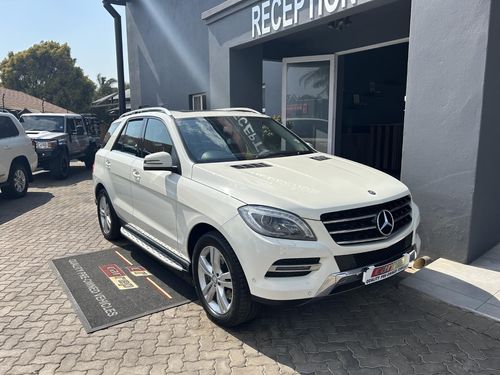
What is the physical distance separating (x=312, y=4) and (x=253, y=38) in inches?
63.4

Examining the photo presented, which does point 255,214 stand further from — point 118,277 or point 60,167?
point 60,167

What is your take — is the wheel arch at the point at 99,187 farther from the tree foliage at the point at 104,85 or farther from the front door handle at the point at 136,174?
the tree foliage at the point at 104,85

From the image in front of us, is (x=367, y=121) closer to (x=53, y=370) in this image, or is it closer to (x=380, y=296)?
(x=380, y=296)

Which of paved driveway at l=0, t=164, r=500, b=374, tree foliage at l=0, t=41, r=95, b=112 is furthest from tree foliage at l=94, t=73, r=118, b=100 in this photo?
paved driveway at l=0, t=164, r=500, b=374

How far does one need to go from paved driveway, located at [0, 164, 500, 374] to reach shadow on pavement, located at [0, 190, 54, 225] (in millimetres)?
3891

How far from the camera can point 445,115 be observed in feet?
14.5

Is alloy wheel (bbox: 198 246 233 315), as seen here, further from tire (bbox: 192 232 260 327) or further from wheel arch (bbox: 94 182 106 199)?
wheel arch (bbox: 94 182 106 199)

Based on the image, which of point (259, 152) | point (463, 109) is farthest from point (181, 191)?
point (463, 109)

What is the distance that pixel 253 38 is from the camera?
7527mm

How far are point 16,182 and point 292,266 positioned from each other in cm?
826

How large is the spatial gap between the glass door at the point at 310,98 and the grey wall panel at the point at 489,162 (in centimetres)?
470

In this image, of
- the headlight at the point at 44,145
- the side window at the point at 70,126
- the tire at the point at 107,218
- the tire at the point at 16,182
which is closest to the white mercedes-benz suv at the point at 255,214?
the tire at the point at 107,218

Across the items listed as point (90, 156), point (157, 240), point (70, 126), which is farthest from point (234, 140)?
point (90, 156)

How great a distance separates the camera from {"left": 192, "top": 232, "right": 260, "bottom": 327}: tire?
308 cm
